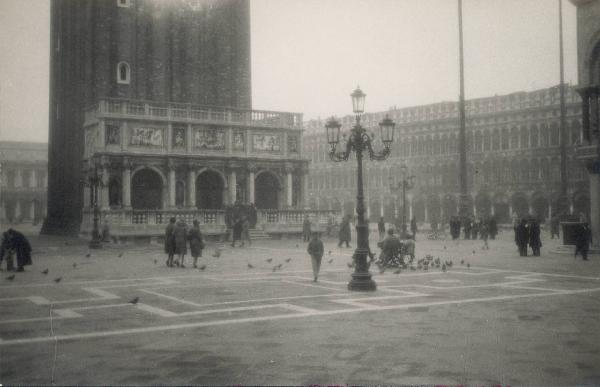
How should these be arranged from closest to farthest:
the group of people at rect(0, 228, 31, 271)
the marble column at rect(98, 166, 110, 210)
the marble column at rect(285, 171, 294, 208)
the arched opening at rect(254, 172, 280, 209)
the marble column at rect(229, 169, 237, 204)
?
the group of people at rect(0, 228, 31, 271), the marble column at rect(98, 166, 110, 210), the marble column at rect(229, 169, 237, 204), the marble column at rect(285, 171, 294, 208), the arched opening at rect(254, 172, 280, 209)

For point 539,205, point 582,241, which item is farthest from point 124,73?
point 539,205

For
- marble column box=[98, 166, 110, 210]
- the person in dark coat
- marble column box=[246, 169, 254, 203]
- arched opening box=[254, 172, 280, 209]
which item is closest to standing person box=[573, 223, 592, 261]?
the person in dark coat

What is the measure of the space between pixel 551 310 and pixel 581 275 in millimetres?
5551

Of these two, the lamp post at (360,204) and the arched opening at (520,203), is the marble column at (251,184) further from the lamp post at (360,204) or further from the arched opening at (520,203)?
the arched opening at (520,203)

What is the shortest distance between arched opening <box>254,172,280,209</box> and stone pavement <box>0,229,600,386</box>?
74.9 ft

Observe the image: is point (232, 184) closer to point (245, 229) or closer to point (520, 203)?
point (245, 229)

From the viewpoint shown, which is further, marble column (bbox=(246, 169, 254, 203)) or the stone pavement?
marble column (bbox=(246, 169, 254, 203))

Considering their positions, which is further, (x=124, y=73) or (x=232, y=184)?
(x=124, y=73)

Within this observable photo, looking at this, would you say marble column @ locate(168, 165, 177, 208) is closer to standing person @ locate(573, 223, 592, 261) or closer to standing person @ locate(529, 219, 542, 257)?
standing person @ locate(529, 219, 542, 257)

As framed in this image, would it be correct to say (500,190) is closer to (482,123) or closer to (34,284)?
(482,123)

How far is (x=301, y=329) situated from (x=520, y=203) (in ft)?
178

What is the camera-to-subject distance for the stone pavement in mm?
6395

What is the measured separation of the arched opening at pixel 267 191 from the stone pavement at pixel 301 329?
22.8 m

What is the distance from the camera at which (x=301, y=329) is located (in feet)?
28.3
